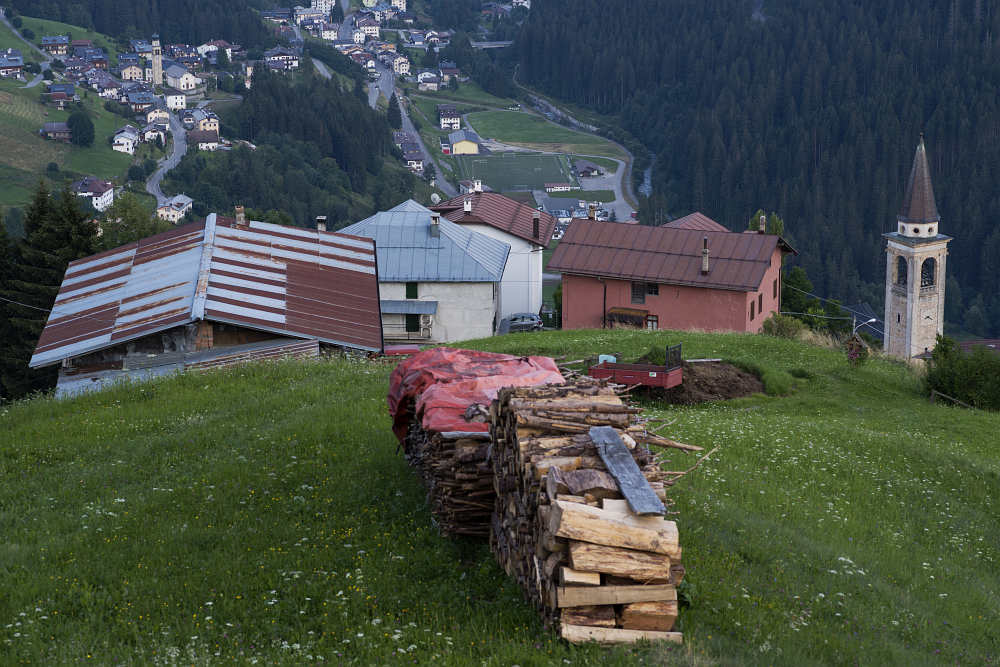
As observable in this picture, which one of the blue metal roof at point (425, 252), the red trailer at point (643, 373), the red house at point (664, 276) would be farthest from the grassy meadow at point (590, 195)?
the red trailer at point (643, 373)

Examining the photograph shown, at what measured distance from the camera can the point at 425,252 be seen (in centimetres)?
4991

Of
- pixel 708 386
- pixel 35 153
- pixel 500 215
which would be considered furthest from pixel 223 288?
pixel 35 153

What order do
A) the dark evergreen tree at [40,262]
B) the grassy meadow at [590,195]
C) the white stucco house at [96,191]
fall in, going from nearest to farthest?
1. the dark evergreen tree at [40,262]
2. the white stucco house at [96,191]
3. the grassy meadow at [590,195]

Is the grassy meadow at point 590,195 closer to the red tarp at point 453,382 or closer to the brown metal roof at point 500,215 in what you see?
the brown metal roof at point 500,215

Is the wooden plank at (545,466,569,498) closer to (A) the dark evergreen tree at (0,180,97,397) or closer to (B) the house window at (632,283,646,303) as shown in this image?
(B) the house window at (632,283,646,303)

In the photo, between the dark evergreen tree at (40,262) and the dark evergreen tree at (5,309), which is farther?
the dark evergreen tree at (40,262)

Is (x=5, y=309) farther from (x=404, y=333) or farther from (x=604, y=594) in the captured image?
(x=604, y=594)

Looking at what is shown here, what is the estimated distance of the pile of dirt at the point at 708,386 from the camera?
27125mm


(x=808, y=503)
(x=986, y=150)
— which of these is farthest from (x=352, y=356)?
(x=986, y=150)

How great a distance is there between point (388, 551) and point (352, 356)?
587 inches

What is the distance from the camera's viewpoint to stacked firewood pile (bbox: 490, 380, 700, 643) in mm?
8555

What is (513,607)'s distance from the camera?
9828 millimetres

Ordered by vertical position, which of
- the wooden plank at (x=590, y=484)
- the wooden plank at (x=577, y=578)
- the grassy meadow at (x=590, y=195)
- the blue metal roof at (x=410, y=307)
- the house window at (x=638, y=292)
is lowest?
the grassy meadow at (x=590, y=195)

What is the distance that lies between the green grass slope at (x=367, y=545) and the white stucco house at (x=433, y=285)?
2750 cm
